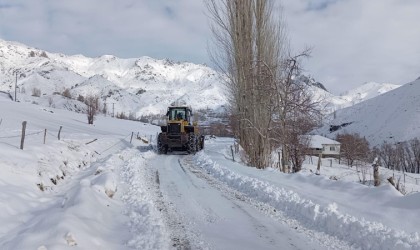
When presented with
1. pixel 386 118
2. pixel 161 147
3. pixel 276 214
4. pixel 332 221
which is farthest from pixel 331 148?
pixel 332 221

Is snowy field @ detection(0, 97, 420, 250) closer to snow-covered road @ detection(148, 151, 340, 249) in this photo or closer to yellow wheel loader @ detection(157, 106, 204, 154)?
snow-covered road @ detection(148, 151, 340, 249)

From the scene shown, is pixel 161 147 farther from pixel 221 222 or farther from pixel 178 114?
pixel 221 222

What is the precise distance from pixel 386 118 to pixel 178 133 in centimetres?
12547

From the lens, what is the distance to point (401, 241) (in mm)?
6715

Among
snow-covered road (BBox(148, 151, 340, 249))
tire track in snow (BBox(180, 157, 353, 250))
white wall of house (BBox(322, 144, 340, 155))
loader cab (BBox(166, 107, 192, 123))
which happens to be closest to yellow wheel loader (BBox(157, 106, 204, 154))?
loader cab (BBox(166, 107, 192, 123))

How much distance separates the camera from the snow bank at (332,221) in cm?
691

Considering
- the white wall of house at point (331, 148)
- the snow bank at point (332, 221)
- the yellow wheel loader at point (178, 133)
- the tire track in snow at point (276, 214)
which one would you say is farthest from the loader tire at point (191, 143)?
the white wall of house at point (331, 148)

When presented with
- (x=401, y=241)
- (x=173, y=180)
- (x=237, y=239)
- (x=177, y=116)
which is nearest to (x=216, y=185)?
(x=173, y=180)

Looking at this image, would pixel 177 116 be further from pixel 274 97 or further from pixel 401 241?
pixel 401 241

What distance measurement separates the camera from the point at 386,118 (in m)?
139

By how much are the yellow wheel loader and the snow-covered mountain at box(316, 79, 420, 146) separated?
84559 mm

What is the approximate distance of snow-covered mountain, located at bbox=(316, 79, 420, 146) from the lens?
12194 centimetres

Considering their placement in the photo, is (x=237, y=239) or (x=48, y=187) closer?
(x=237, y=239)

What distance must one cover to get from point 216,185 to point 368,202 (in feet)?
18.5
